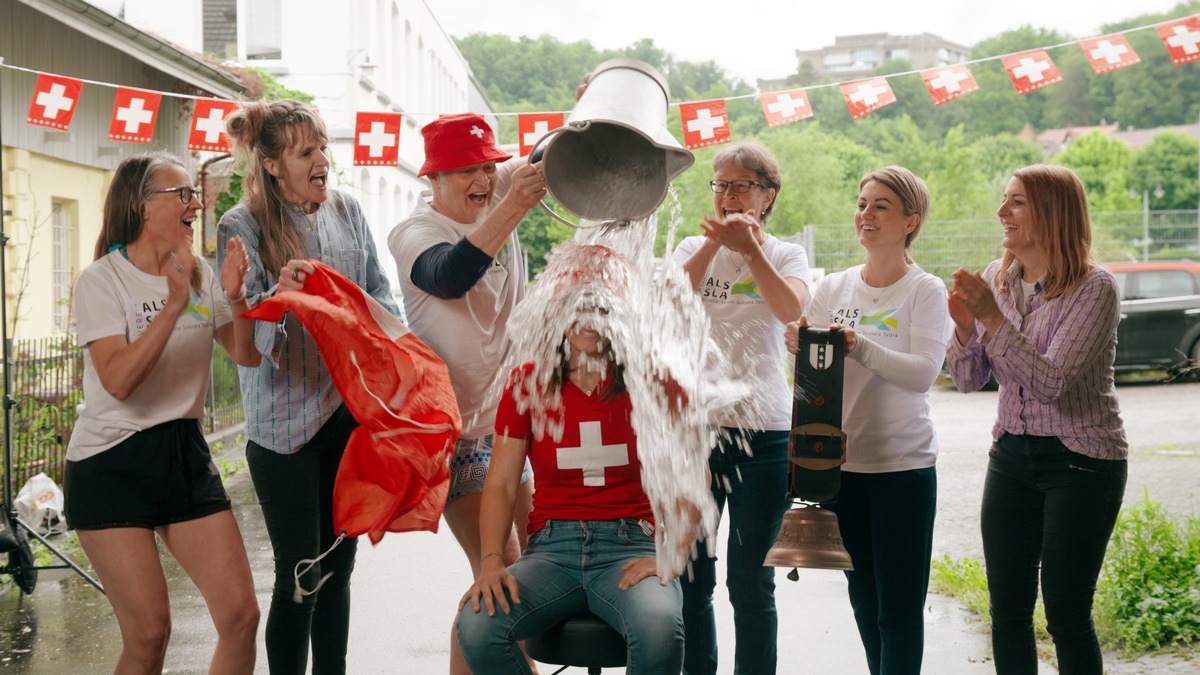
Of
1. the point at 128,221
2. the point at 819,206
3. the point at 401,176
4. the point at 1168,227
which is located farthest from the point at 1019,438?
the point at 819,206

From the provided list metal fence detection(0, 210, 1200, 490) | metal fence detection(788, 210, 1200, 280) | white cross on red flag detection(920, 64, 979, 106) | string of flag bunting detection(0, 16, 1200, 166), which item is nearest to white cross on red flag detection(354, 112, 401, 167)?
string of flag bunting detection(0, 16, 1200, 166)

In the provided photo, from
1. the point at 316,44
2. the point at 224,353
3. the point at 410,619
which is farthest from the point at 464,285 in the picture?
the point at 316,44

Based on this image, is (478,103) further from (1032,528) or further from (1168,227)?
(1032,528)

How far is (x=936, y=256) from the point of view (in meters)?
19.8

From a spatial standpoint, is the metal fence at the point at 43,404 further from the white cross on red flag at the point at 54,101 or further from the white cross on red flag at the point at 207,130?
the white cross on red flag at the point at 54,101

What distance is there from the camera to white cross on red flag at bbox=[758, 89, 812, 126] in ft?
25.5

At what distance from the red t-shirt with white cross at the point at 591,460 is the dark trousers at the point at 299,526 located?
593mm

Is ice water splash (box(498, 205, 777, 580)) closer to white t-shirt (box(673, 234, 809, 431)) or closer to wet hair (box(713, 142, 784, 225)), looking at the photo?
white t-shirt (box(673, 234, 809, 431))

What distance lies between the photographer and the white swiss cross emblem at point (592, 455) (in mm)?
3623

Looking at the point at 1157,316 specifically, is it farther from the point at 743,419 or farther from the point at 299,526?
the point at 299,526

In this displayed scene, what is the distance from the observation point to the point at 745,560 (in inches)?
155

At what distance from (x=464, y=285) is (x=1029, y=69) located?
17.4 feet

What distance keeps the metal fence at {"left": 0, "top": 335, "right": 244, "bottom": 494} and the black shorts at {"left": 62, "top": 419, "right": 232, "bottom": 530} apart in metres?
4.93

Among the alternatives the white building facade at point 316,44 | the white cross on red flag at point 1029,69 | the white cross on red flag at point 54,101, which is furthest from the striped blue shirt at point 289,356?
the white building facade at point 316,44
